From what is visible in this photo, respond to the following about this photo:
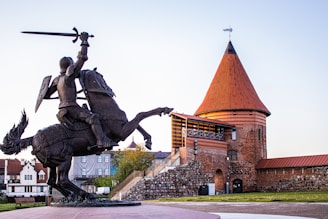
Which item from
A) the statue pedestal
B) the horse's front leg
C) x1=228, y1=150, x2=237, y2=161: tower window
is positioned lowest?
the statue pedestal

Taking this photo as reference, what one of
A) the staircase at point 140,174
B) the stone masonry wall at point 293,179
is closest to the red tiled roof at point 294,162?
the stone masonry wall at point 293,179

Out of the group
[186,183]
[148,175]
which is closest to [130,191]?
[148,175]

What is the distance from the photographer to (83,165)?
7019cm

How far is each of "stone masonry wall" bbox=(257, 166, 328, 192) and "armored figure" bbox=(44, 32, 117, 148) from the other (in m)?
31.0

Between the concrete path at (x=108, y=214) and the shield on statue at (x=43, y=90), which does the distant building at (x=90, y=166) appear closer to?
the shield on statue at (x=43, y=90)

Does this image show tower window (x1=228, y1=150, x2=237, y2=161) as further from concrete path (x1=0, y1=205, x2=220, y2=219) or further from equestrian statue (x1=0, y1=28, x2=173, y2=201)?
concrete path (x1=0, y1=205, x2=220, y2=219)

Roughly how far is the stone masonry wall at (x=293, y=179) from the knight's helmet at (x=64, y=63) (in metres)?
31.1

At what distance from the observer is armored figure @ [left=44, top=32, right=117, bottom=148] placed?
8.34m

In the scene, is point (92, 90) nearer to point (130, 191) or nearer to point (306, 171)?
point (130, 191)

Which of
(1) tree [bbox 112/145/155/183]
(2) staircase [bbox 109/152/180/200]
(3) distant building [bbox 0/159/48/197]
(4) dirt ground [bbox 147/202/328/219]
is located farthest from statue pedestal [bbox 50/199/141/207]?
(3) distant building [bbox 0/159/48/197]

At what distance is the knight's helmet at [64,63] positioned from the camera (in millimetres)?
8773

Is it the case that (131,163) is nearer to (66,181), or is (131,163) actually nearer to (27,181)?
(27,181)

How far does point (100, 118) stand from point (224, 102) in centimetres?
3490

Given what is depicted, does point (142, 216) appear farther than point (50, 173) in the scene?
No
